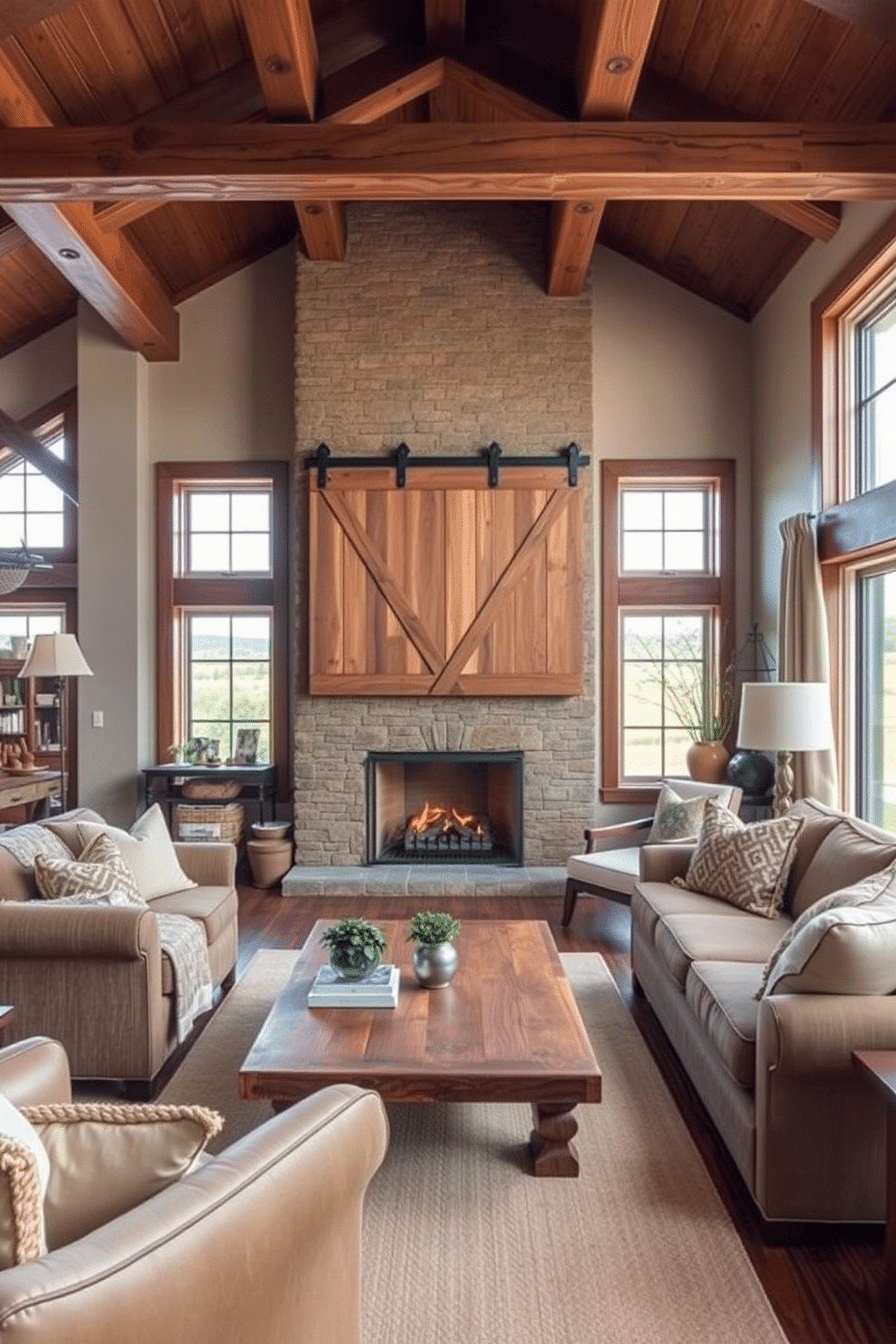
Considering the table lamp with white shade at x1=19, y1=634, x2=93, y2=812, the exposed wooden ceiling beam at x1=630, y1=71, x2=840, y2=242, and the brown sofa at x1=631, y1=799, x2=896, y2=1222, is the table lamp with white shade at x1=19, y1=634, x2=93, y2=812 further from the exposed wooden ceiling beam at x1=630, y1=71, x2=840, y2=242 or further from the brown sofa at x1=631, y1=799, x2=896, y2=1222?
the exposed wooden ceiling beam at x1=630, y1=71, x2=840, y2=242

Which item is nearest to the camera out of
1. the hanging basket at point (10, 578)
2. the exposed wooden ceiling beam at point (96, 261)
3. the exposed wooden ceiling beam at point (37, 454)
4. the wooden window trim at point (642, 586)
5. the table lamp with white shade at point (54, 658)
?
the exposed wooden ceiling beam at point (96, 261)

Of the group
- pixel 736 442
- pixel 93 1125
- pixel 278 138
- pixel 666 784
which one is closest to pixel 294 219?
pixel 278 138

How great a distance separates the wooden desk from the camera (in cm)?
537

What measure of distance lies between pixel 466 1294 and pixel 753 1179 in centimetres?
79

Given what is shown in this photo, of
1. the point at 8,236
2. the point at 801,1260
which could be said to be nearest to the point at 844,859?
the point at 801,1260

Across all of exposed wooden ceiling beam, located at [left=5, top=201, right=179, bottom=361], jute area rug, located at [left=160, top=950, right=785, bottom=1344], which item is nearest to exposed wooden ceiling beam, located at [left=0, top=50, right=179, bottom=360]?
exposed wooden ceiling beam, located at [left=5, top=201, right=179, bottom=361]

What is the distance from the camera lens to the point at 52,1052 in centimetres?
180

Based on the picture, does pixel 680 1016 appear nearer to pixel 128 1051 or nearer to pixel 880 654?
pixel 128 1051

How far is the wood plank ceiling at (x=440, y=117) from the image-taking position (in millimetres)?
3666

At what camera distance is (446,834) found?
20.1 feet

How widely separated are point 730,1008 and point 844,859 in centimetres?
91

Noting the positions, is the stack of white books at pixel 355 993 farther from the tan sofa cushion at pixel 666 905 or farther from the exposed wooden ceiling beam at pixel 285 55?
the exposed wooden ceiling beam at pixel 285 55

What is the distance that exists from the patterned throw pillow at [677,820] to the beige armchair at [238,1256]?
10.9ft

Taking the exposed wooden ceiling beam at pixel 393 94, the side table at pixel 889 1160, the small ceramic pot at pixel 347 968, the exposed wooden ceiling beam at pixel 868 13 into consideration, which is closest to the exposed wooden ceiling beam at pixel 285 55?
the exposed wooden ceiling beam at pixel 393 94
